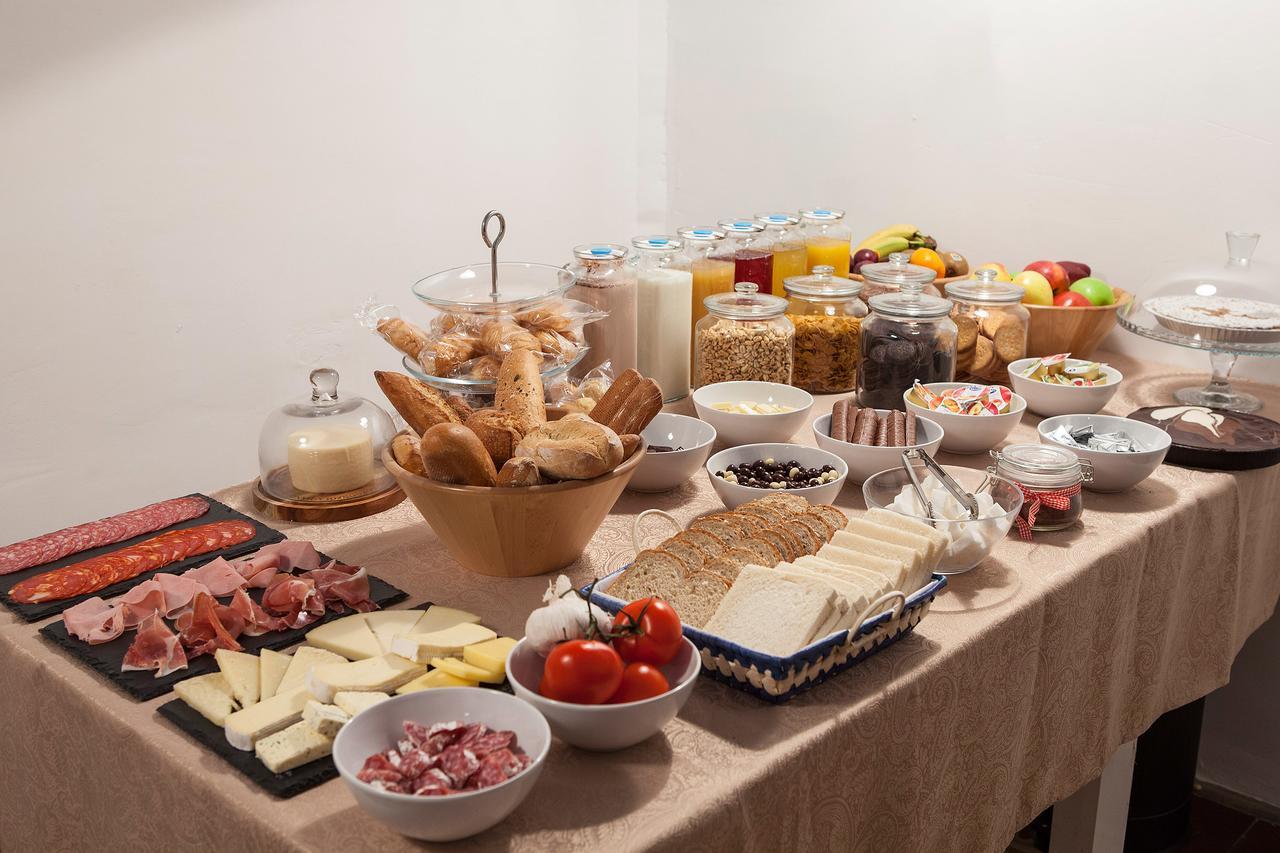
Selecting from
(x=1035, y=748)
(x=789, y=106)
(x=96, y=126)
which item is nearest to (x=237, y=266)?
(x=96, y=126)

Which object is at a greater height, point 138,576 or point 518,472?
point 518,472

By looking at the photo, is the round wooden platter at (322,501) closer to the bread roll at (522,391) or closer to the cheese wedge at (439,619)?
the bread roll at (522,391)

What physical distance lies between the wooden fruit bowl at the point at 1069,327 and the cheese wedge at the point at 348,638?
4.87 ft

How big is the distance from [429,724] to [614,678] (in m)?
0.15

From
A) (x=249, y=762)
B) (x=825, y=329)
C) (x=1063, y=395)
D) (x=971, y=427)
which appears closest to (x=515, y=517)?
(x=249, y=762)

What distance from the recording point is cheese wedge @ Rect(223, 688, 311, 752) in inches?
36.0

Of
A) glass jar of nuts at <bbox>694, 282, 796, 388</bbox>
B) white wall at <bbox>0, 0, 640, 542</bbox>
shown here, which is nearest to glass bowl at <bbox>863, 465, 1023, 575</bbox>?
glass jar of nuts at <bbox>694, 282, 796, 388</bbox>

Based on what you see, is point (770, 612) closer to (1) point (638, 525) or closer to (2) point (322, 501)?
(1) point (638, 525)

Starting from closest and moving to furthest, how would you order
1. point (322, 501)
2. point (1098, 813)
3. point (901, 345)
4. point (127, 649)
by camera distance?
point (127, 649) < point (322, 501) < point (1098, 813) < point (901, 345)

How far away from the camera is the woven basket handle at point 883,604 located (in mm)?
1025

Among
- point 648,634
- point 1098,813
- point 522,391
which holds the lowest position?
point 1098,813

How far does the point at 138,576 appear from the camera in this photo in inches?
49.0

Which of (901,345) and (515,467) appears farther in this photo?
(901,345)

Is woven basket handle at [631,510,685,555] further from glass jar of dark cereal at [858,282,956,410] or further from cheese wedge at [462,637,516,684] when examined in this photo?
glass jar of dark cereal at [858,282,956,410]
